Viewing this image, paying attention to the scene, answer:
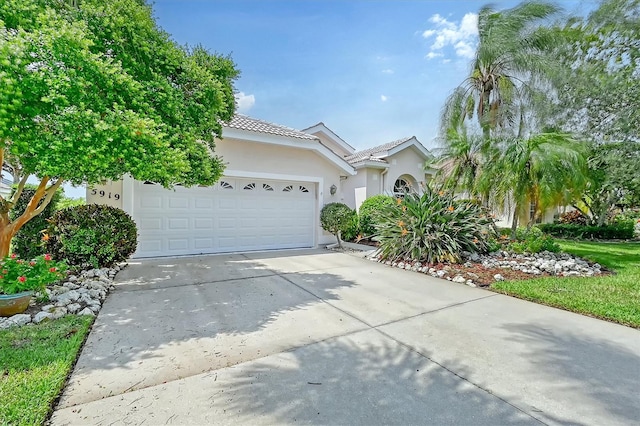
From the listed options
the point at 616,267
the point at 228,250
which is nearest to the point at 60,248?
the point at 228,250

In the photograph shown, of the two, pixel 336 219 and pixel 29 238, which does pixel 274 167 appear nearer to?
pixel 336 219

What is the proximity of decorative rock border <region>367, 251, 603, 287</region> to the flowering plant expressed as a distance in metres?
6.91

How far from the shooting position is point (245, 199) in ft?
33.3

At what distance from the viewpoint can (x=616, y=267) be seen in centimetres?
793

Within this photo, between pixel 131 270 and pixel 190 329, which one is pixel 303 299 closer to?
pixel 190 329

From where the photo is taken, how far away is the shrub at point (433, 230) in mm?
7836

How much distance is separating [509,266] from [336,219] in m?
5.39

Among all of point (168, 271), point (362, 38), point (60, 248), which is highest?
point (362, 38)

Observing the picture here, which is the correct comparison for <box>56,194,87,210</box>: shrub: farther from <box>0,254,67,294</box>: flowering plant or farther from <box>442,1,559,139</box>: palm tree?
<box>442,1,559,139</box>: palm tree

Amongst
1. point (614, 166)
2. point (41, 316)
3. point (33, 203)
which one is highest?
point (614, 166)

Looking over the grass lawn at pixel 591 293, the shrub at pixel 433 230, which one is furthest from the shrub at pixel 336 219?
the grass lawn at pixel 591 293

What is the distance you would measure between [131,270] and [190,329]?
13.6ft

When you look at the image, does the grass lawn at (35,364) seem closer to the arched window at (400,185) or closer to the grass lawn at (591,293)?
the grass lawn at (591,293)

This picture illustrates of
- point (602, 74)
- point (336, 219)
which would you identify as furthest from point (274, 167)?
point (602, 74)
